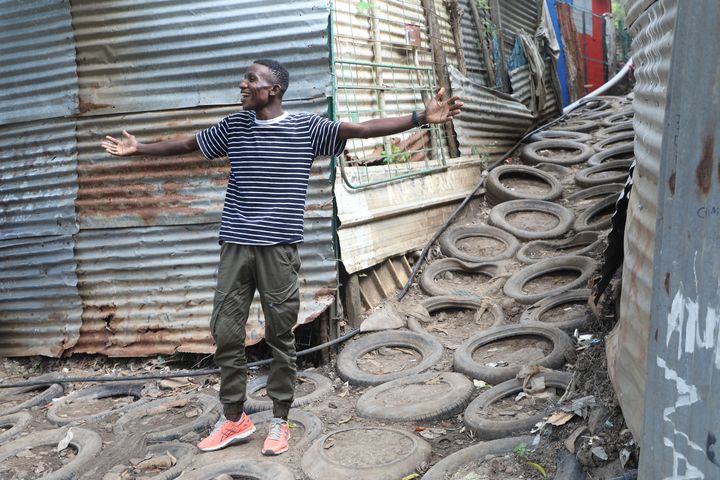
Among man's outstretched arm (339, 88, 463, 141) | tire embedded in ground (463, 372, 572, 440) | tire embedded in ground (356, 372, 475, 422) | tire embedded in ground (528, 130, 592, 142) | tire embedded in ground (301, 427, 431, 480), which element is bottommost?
tire embedded in ground (301, 427, 431, 480)

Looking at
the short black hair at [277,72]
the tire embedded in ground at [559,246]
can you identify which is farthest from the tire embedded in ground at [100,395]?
the tire embedded in ground at [559,246]

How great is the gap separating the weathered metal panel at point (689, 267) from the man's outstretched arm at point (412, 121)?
196 cm

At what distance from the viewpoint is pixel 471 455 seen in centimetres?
336

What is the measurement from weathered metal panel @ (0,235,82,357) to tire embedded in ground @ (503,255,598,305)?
13.5ft

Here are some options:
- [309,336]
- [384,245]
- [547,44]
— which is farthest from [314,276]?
[547,44]

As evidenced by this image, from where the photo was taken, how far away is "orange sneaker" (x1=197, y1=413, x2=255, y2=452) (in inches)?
151

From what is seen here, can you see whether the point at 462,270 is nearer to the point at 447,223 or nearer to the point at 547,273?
the point at 447,223

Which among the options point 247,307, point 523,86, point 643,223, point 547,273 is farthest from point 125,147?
point 523,86

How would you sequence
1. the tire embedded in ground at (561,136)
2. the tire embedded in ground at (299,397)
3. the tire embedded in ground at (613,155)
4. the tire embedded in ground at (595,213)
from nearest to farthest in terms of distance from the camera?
the tire embedded in ground at (299,397) < the tire embedded in ground at (595,213) < the tire embedded in ground at (613,155) < the tire embedded in ground at (561,136)

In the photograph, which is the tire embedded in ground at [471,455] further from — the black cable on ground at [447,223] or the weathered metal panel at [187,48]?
the weathered metal panel at [187,48]

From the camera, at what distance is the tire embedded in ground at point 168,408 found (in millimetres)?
4219

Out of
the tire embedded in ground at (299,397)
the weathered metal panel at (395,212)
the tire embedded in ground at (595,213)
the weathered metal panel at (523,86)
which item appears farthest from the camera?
the weathered metal panel at (523,86)

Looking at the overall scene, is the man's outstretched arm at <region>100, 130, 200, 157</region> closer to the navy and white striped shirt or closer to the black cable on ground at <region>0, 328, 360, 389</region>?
the navy and white striped shirt

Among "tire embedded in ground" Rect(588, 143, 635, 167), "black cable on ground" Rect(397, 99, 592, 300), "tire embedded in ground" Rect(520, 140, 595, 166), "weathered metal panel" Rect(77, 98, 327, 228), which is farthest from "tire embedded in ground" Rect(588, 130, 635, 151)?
"weathered metal panel" Rect(77, 98, 327, 228)
